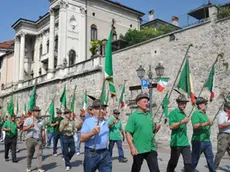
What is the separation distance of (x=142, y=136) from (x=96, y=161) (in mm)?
890

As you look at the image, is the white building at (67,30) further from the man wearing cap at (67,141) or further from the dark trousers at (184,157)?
the dark trousers at (184,157)

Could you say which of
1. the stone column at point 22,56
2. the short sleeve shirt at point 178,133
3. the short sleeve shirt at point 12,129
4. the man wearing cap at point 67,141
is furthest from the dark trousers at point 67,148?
the stone column at point 22,56

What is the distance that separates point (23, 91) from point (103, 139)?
3243 centimetres

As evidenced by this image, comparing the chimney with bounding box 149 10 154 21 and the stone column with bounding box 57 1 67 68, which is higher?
the chimney with bounding box 149 10 154 21

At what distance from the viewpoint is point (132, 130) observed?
4.83 meters

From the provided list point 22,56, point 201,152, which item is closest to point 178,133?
point 201,152

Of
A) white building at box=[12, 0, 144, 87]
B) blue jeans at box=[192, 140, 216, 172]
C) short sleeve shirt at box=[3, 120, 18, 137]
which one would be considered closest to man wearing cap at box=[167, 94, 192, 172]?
blue jeans at box=[192, 140, 216, 172]

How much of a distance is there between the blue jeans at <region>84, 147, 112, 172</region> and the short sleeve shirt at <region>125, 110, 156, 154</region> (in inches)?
22.6

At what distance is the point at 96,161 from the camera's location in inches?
181

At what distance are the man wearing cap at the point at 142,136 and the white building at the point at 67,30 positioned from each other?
23.2 metres

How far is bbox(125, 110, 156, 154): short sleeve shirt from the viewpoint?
15.7 ft

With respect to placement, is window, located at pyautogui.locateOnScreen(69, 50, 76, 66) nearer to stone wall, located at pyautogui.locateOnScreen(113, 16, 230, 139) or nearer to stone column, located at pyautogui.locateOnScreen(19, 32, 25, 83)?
stone column, located at pyautogui.locateOnScreen(19, 32, 25, 83)

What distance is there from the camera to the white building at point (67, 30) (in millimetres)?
30766

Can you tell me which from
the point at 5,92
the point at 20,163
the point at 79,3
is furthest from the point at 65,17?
the point at 20,163
